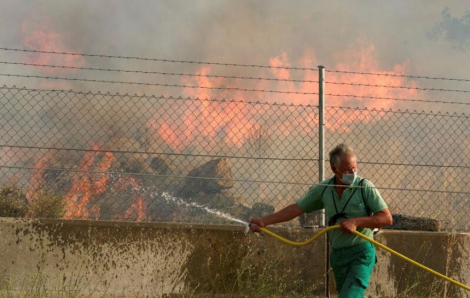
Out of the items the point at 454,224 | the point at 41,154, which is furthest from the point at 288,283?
the point at 41,154

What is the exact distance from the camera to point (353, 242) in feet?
15.7

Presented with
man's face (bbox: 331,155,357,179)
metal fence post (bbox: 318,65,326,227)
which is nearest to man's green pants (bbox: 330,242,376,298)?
man's face (bbox: 331,155,357,179)

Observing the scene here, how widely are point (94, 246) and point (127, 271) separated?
1.32ft

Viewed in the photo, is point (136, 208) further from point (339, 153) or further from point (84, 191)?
point (339, 153)

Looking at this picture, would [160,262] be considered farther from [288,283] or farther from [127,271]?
[288,283]

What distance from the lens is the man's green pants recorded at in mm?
4613

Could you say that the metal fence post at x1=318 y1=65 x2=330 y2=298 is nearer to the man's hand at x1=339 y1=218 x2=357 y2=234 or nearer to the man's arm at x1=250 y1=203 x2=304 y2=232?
the man's arm at x1=250 y1=203 x2=304 y2=232

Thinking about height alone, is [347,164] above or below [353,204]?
above

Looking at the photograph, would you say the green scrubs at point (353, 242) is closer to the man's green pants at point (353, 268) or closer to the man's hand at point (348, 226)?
the man's green pants at point (353, 268)

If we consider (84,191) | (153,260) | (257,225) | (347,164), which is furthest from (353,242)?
(84,191)

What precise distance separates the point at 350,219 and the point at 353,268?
40 centimetres

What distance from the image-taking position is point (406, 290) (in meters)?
6.25

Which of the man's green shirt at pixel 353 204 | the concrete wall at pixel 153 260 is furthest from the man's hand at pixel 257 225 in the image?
the concrete wall at pixel 153 260

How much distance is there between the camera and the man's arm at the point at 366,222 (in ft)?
14.9
